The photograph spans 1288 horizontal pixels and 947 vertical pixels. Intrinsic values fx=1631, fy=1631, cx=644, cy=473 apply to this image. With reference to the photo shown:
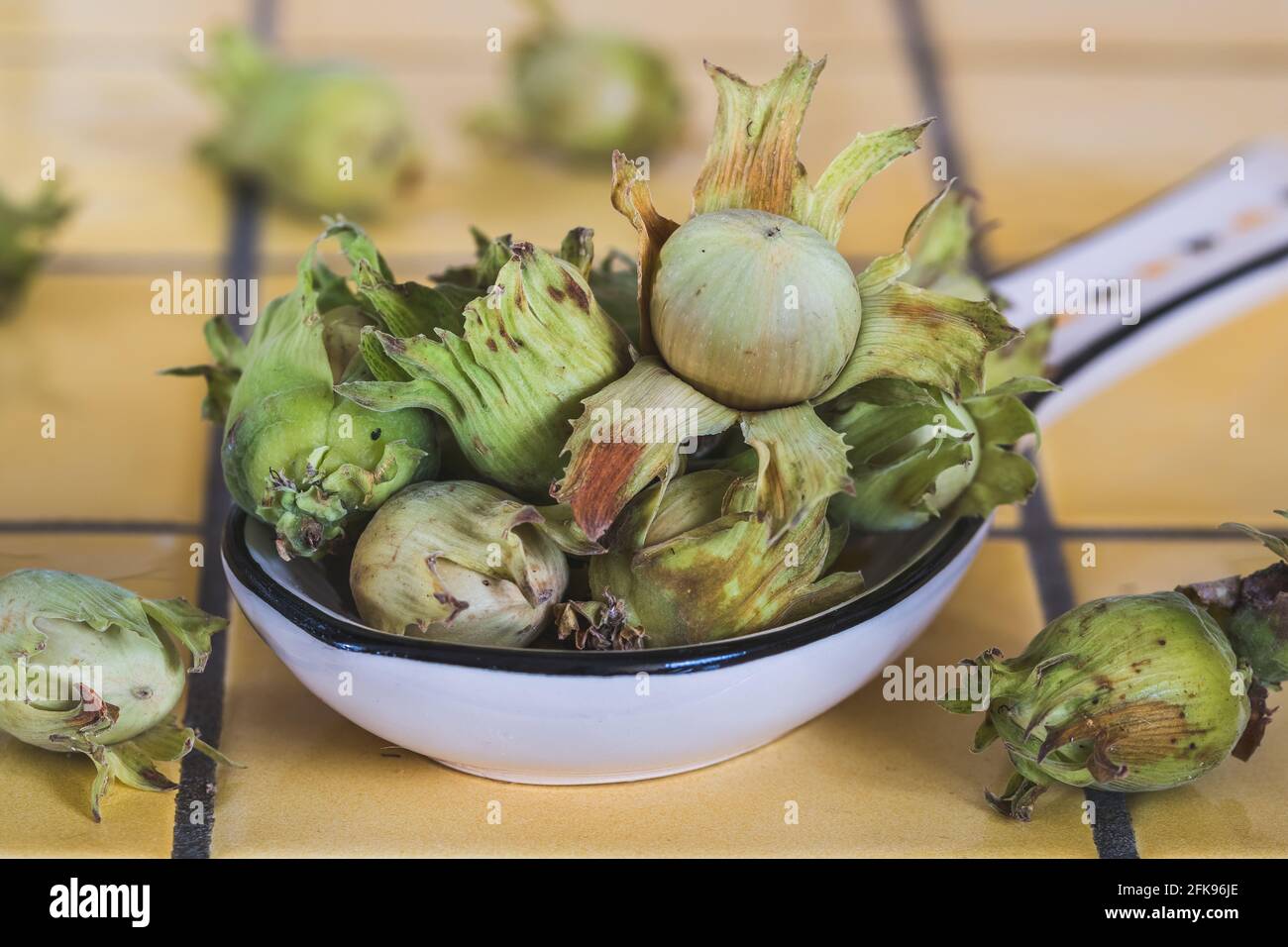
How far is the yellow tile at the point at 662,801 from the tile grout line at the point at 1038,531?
10 millimetres

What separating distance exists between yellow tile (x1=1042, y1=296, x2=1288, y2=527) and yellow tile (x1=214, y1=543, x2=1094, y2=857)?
0.21 metres

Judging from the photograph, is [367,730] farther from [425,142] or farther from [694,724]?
[425,142]

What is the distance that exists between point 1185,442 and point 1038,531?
112 mm

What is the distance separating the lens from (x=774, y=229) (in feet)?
1.58

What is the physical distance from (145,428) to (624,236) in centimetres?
30

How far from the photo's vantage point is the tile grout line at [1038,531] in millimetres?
532

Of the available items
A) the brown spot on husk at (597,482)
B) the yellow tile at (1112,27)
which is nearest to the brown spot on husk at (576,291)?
the brown spot on husk at (597,482)

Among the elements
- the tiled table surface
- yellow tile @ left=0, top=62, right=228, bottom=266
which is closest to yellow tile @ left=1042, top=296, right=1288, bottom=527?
the tiled table surface

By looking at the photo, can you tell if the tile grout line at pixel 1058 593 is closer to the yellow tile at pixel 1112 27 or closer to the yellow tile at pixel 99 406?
the yellow tile at pixel 99 406

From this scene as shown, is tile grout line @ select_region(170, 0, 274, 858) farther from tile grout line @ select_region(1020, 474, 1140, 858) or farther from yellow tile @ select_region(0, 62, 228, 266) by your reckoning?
tile grout line @ select_region(1020, 474, 1140, 858)

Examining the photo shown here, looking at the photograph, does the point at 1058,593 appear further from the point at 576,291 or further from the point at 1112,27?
the point at 1112,27

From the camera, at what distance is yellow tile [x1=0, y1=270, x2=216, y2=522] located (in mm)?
748

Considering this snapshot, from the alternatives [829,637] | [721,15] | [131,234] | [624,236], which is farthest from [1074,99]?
[829,637]

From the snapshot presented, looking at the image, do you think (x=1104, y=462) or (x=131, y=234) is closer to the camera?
(x=1104, y=462)
